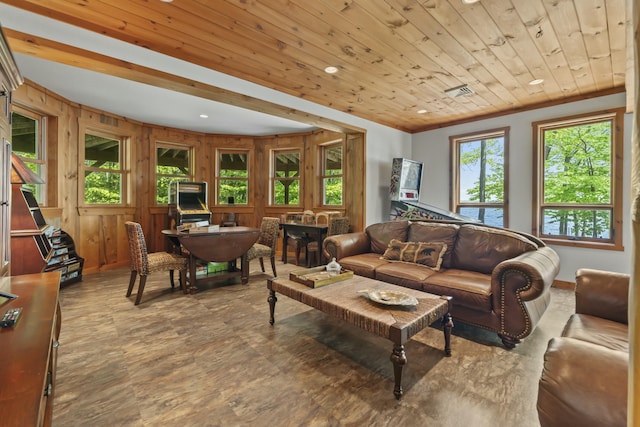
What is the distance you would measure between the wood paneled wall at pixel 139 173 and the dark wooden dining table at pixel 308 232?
1.88 feet

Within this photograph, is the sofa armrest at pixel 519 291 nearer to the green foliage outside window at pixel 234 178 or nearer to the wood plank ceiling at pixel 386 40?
the wood plank ceiling at pixel 386 40

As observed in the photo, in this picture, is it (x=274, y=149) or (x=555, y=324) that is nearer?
(x=555, y=324)

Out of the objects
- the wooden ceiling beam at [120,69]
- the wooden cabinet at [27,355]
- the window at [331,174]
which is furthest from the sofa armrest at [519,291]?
the window at [331,174]

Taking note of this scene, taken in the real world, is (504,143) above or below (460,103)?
below

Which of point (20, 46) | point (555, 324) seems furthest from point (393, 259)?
point (20, 46)

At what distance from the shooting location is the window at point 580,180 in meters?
3.53

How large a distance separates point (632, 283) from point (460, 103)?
13.9 feet

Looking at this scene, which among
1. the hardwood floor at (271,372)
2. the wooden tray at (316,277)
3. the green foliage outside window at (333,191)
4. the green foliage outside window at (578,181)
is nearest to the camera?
the hardwood floor at (271,372)

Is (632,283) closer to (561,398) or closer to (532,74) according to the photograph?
(561,398)

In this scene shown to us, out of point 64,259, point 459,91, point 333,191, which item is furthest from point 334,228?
point 64,259

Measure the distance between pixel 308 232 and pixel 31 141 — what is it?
155 inches

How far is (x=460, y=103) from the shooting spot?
13.2 ft

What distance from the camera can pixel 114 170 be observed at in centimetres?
483

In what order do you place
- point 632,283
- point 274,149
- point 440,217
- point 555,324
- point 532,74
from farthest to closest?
point 274,149 → point 440,217 → point 532,74 → point 555,324 → point 632,283
